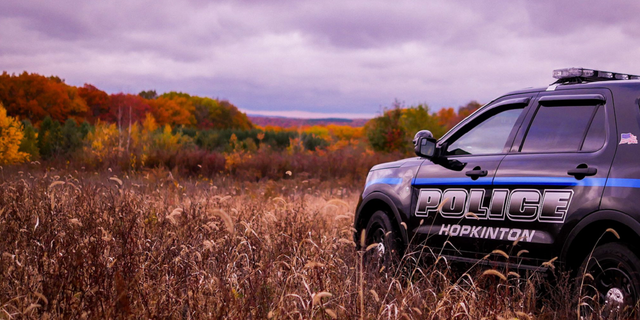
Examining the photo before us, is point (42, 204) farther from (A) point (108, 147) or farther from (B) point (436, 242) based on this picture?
(A) point (108, 147)

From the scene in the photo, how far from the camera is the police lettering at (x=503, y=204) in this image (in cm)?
436

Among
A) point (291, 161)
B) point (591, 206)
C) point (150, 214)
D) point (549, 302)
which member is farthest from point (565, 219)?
point (291, 161)

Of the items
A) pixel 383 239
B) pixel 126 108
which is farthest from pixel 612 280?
pixel 126 108

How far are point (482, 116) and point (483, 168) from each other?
657 mm

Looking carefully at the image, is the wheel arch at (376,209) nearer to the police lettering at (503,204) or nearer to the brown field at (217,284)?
the police lettering at (503,204)

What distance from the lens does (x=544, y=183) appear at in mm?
4461

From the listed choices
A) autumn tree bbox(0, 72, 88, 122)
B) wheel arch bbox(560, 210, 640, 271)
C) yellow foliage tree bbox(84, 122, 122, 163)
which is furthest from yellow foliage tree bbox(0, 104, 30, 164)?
autumn tree bbox(0, 72, 88, 122)

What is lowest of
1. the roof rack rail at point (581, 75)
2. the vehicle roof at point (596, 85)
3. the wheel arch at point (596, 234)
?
the wheel arch at point (596, 234)

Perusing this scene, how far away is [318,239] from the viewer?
6648mm


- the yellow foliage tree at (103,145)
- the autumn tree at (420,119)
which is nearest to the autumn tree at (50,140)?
the yellow foliage tree at (103,145)

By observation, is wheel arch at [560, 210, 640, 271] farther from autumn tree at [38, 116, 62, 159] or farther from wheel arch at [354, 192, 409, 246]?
autumn tree at [38, 116, 62, 159]

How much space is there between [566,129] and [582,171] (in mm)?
518

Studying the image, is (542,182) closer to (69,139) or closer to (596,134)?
(596,134)

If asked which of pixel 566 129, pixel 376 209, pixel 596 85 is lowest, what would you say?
pixel 376 209
